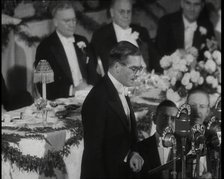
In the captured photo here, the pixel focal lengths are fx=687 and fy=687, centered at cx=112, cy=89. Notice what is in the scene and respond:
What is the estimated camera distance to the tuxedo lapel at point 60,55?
7.25 metres

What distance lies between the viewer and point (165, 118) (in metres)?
6.32

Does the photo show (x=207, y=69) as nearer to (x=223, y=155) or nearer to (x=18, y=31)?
(x=223, y=155)

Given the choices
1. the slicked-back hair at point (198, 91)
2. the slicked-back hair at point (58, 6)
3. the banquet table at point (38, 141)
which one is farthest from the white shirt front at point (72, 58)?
the slicked-back hair at point (198, 91)

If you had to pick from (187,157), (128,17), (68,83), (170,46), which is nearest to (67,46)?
(68,83)

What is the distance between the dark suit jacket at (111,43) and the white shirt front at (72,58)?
1.03 feet

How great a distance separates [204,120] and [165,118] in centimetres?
51

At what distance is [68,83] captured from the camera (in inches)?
286

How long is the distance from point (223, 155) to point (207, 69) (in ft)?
3.67

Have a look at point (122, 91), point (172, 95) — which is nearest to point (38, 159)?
point (122, 91)

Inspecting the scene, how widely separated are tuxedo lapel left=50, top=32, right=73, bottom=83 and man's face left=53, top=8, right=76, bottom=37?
0.34ft

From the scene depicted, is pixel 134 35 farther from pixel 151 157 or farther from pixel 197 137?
pixel 197 137

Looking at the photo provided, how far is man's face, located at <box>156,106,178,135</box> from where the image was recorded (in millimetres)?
6164

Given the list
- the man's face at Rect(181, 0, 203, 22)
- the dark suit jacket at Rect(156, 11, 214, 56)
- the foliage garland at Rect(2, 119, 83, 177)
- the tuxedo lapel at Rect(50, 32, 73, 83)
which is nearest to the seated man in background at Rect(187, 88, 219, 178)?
the foliage garland at Rect(2, 119, 83, 177)

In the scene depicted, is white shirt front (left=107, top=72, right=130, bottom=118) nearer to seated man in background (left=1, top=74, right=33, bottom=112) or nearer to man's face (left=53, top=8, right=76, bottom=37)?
seated man in background (left=1, top=74, right=33, bottom=112)
